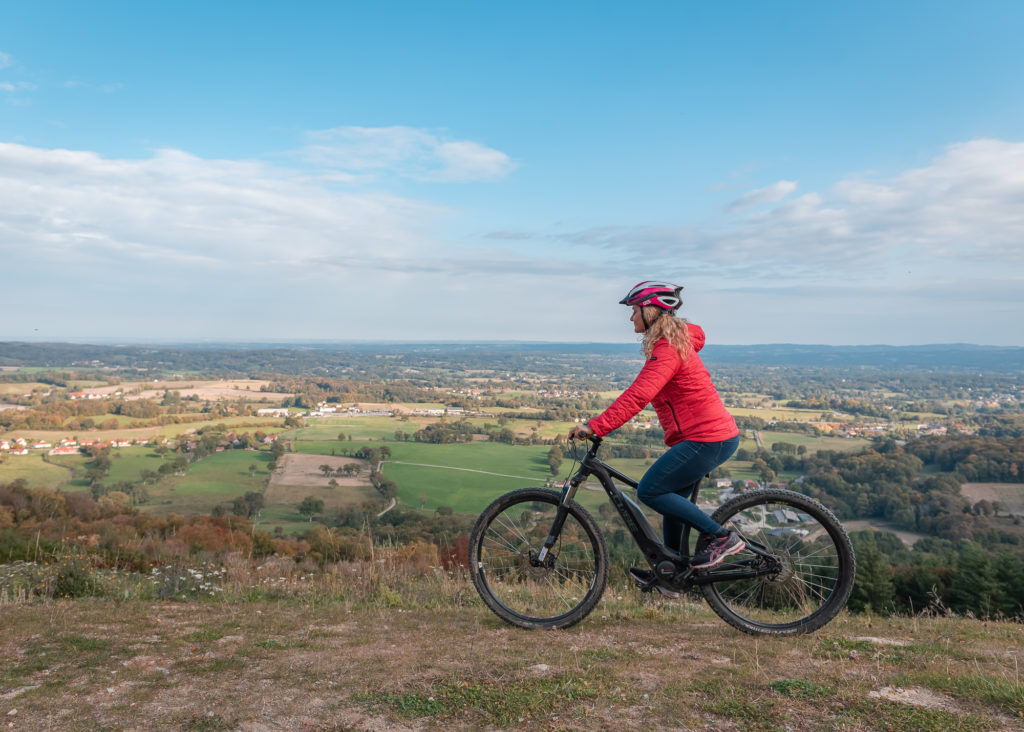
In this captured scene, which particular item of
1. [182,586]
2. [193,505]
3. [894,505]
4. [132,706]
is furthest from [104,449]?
[894,505]

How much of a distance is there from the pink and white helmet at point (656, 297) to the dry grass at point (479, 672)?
2363mm

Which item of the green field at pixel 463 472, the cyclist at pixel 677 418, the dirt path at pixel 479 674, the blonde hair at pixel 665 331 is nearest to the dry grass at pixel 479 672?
the dirt path at pixel 479 674

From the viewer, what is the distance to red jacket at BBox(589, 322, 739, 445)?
13.1 ft

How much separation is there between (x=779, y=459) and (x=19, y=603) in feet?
127

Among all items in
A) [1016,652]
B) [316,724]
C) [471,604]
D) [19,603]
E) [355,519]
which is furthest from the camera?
[355,519]

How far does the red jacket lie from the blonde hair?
42 mm

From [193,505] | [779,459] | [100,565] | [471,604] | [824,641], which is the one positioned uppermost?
[824,641]

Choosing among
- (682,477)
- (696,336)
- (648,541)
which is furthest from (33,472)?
(696,336)

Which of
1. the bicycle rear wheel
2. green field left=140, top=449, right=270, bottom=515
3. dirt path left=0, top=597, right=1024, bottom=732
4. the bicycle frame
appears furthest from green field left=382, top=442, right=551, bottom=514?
dirt path left=0, top=597, right=1024, bottom=732

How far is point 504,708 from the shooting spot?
2881 millimetres

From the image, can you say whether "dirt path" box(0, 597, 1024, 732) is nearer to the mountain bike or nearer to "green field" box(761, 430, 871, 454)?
the mountain bike

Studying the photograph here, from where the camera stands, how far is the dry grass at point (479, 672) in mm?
2770

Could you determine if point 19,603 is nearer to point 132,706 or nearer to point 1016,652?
point 132,706

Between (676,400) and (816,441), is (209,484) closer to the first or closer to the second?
(676,400)
